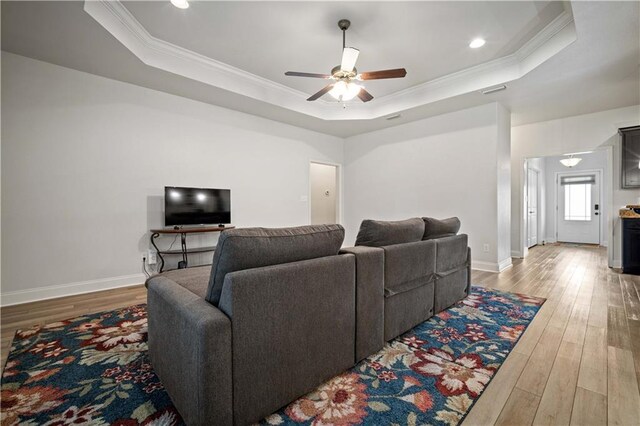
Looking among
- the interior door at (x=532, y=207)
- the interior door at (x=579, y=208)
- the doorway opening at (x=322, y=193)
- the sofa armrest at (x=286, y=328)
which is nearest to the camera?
the sofa armrest at (x=286, y=328)

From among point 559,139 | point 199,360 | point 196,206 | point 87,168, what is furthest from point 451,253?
point 559,139

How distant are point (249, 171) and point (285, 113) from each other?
1.23 m

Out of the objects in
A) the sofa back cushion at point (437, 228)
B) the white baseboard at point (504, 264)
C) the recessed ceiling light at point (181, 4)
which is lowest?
the white baseboard at point (504, 264)

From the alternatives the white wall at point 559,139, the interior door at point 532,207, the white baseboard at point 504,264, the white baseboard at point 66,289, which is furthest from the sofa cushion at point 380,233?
the interior door at point 532,207

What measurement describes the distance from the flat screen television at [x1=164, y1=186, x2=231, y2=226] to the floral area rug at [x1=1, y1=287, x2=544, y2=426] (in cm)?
169

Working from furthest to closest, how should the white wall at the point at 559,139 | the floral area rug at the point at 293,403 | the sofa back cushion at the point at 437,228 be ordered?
the white wall at the point at 559,139 < the sofa back cushion at the point at 437,228 < the floral area rug at the point at 293,403

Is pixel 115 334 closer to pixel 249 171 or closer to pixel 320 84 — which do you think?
pixel 249 171

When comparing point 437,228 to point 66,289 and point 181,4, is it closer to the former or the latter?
point 181,4

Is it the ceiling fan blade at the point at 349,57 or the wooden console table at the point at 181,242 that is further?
the wooden console table at the point at 181,242

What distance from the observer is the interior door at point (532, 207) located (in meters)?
6.91

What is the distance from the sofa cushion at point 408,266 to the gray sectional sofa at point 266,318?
1 cm

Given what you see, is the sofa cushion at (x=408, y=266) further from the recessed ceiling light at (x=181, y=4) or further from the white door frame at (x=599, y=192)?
the white door frame at (x=599, y=192)

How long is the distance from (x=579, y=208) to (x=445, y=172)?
599cm

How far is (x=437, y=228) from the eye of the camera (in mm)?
2676
